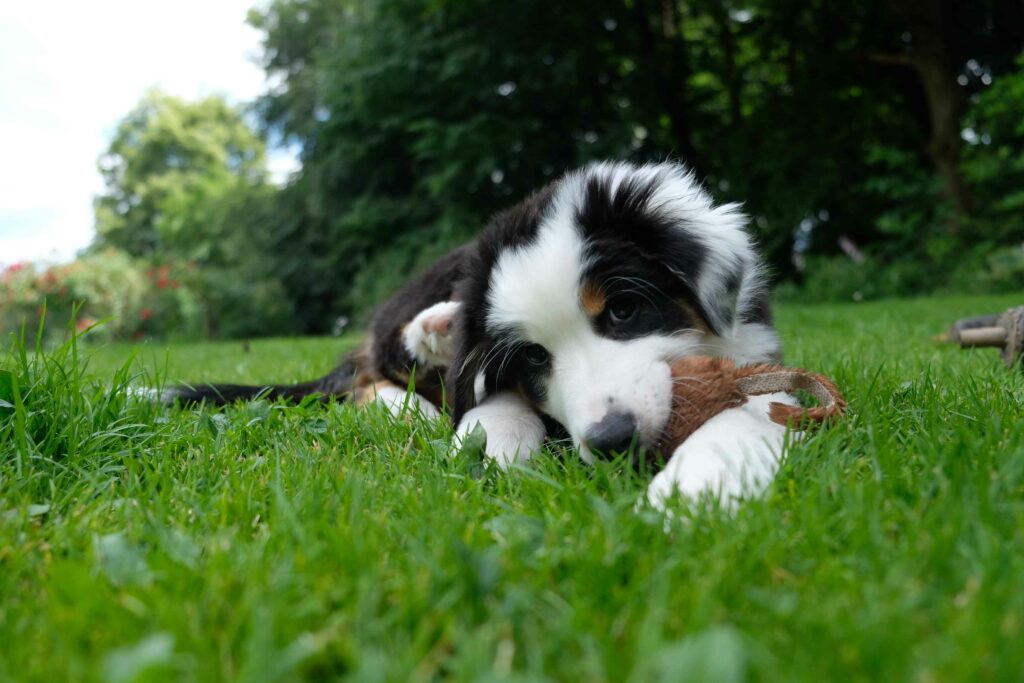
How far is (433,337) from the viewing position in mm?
3027

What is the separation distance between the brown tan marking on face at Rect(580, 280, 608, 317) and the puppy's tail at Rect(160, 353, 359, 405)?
1.20 m

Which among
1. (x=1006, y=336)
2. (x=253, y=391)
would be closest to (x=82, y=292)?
(x=253, y=391)

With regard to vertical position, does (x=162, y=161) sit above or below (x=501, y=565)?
above

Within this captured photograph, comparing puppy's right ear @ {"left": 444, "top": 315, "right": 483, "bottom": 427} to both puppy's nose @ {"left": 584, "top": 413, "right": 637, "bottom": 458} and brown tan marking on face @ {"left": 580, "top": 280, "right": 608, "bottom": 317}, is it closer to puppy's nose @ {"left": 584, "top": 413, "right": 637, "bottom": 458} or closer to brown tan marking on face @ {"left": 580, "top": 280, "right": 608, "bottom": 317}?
brown tan marking on face @ {"left": 580, "top": 280, "right": 608, "bottom": 317}

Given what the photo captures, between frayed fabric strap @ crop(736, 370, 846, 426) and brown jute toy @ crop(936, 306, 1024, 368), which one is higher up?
frayed fabric strap @ crop(736, 370, 846, 426)

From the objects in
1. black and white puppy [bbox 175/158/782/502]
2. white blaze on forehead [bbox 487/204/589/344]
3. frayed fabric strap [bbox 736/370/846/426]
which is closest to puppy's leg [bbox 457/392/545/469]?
black and white puppy [bbox 175/158/782/502]

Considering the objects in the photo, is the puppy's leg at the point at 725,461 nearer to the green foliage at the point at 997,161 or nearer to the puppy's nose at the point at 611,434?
the puppy's nose at the point at 611,434

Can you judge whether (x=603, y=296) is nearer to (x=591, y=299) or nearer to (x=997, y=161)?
(x=591, y=299)

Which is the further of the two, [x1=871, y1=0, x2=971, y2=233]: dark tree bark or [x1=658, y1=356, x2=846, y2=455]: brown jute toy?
[x1=871, y1=0, x2=971, y2=233]: dark tree bark

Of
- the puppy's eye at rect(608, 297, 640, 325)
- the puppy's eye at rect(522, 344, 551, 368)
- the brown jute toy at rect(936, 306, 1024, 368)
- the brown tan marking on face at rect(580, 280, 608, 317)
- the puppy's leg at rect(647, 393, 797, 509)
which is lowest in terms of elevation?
the brown jute toy at rect(936, 306, 1024, 368)

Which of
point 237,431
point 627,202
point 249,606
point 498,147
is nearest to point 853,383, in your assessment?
point 627,202

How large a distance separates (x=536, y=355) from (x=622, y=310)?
300 millimetres

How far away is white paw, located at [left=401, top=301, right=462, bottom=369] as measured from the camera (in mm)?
2957

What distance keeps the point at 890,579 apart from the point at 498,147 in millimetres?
13562
